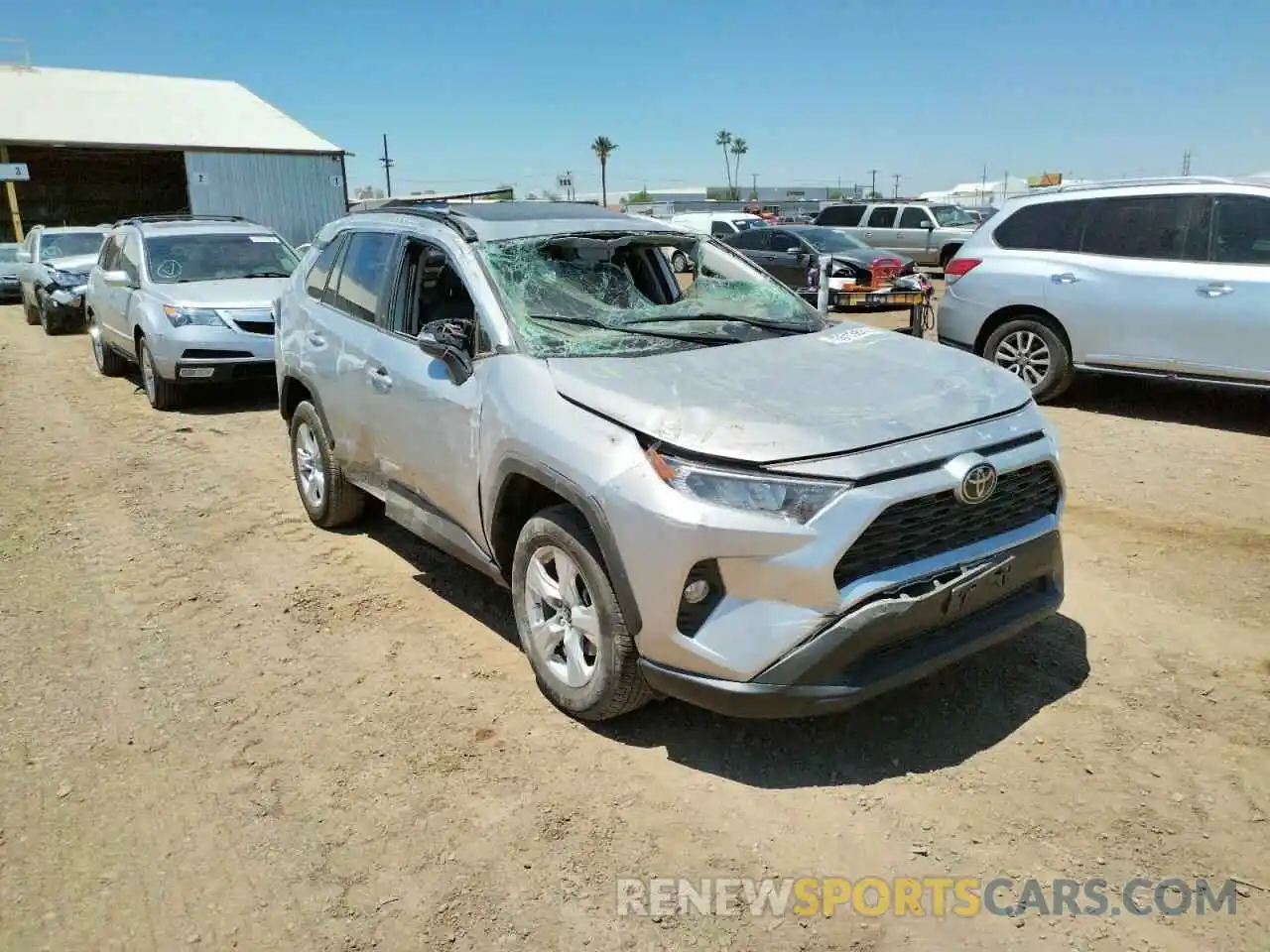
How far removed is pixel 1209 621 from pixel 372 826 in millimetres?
3612

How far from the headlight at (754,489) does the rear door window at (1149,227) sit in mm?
6131

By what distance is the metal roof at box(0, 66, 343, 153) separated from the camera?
101ft

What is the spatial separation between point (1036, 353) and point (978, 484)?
5867 millimetres

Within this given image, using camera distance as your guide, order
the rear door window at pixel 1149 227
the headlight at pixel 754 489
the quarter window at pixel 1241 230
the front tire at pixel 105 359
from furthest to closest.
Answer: the front tire at pixel 105 359, the rear door window at pixel 1149 227, the quarter window at pixel 1241 230, the headlight at pixel 754 489

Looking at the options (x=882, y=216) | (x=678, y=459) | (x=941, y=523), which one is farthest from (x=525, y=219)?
(x=882, y=216)

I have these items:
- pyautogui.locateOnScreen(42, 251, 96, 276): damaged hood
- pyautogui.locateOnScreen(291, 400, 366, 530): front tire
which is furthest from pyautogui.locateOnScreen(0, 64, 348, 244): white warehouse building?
pyautogui.locateOnScreen(291, 400, 366, 530): front tire

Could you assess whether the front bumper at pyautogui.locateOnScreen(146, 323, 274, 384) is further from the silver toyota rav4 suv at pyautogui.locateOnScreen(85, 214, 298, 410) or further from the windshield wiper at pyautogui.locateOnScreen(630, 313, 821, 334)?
the windshield wiper at pyautogui.locateOnScreen(630, 313, 821, 334)

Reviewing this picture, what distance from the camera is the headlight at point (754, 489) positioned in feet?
9.27

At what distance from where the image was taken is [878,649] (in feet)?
9.66

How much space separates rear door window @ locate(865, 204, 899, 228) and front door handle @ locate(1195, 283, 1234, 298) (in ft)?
57.9

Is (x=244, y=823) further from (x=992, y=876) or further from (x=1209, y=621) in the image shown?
(x=1209, y=621)

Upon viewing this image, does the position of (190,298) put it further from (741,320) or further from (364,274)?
(741,320)

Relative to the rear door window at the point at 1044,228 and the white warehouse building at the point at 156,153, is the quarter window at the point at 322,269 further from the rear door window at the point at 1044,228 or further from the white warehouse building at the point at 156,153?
the white warehouse building at the point at 156,153

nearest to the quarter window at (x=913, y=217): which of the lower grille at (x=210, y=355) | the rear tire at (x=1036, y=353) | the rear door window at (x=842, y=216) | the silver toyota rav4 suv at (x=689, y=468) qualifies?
the rear door window at (x=842, y=216)
